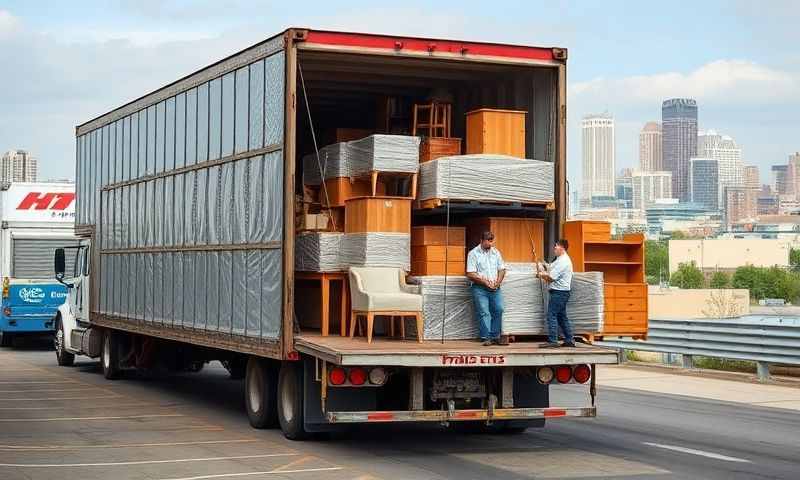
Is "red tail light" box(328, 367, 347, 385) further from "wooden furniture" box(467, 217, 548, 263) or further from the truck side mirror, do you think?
the truck side mirror

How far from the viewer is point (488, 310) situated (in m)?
13.4

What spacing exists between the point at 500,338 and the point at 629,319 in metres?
1.71

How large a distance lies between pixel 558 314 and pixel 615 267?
1383mm

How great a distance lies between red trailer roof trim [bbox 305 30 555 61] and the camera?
43.8 feet

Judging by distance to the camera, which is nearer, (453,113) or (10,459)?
(10,459)

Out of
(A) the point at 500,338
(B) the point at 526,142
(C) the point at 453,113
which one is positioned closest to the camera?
(A) the point at 500,338

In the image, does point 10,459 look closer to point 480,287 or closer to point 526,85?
point 480,287

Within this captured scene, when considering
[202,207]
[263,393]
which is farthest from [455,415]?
[202,207]

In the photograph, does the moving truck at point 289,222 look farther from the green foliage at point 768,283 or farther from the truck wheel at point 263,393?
the green foliage at point 768,283

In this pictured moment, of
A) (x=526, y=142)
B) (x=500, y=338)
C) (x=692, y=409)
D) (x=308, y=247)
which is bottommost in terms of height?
(x=692, y=409)

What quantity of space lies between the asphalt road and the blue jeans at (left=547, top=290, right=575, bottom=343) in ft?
3.95

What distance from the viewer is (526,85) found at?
597 inches

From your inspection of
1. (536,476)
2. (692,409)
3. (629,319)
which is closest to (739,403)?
(692,409)

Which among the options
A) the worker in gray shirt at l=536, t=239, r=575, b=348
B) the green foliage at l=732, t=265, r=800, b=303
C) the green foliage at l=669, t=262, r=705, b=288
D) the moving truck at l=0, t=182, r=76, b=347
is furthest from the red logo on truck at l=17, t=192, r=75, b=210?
the green foliage at l=669, t=262, r=705, b=288
